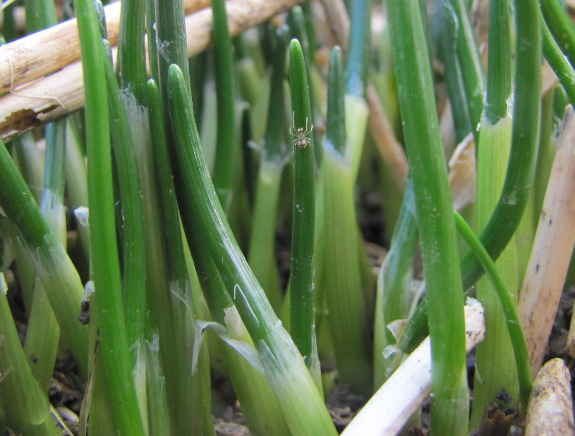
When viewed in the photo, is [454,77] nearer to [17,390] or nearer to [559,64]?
[559,64]

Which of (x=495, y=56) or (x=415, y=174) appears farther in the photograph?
(x=495, y=56)

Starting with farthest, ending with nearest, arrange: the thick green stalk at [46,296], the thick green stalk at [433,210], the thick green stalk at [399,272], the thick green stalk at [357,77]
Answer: the thick green stalk at [357,77]
the thick green stalk at [399,272]
the thick green stalk at [46,296]
the thick green stalk at [433,210]

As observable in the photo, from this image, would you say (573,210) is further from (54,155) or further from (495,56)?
(54,155)

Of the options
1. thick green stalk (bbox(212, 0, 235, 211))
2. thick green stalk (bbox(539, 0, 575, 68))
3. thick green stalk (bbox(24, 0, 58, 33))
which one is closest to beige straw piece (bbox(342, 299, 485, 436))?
thick green stalk (bbox(539, 0, 575, 68))

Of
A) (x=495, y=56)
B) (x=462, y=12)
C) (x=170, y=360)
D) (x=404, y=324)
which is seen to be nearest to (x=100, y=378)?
(x=170, y=360)

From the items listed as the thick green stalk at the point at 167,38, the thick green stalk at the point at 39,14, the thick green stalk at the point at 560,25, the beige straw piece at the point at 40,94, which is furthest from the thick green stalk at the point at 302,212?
the thick green stalk at the point at 39,14

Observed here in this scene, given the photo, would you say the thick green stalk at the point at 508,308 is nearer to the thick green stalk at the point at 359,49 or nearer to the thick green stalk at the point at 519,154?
the thick green stalk at the point at 519,154
